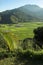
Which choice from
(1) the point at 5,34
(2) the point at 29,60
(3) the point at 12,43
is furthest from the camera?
(1) the point at 5,34

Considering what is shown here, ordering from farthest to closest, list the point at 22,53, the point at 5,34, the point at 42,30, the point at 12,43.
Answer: the point at 42,30, the point at 5,34, the point at 12,43, the point at 22,53

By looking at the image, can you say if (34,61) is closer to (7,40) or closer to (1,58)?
(1,58)

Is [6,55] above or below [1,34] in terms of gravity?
below

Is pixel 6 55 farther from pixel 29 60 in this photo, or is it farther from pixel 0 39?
pixel 0 39

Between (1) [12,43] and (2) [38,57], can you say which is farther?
(1) [12,43]

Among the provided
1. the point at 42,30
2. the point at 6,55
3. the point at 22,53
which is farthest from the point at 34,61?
the point at 42,30

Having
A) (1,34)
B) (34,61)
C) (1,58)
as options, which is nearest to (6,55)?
(1,58)

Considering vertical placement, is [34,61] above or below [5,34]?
below

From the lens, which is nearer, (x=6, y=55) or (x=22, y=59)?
(x=22, y=59)

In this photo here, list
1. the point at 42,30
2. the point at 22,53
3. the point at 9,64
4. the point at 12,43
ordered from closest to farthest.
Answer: the point at 9,64, the point at 22,53, the point at 12,43, the point at 42,30
